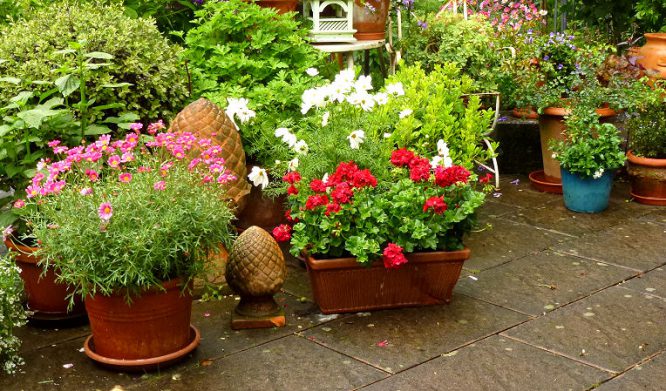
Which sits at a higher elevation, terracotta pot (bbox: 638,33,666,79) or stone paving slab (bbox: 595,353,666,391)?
terracotta pot (bbox: 638,33,666,79)

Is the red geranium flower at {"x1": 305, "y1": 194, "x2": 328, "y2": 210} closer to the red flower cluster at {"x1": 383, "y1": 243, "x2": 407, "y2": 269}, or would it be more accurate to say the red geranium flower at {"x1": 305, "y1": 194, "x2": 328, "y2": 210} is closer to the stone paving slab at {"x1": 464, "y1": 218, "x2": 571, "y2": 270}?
the red flower cluster at {"x1": 383, "y1": 243, "x2": 407, "y2": 269}

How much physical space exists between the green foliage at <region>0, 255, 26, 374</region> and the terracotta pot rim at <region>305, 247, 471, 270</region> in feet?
4.25

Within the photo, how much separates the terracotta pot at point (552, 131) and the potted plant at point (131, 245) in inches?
128

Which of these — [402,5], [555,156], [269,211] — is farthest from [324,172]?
[402,5]

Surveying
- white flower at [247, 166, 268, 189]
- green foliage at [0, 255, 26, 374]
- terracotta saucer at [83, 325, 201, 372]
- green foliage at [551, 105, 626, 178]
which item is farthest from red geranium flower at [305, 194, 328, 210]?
green foliage at [551, 105, 626, 178]

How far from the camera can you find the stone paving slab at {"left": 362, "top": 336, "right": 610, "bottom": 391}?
3.60m

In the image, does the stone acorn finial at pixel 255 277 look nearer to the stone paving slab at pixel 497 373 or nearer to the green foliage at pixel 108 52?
the stone paving slab at pixel 497 373

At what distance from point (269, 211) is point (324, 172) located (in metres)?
0.80

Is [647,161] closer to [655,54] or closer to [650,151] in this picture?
[650,151]

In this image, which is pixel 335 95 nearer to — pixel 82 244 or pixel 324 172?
pixel 324 172

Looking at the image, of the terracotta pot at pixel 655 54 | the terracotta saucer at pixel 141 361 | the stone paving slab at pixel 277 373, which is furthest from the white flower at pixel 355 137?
the terracotta pot at pixel 655 54

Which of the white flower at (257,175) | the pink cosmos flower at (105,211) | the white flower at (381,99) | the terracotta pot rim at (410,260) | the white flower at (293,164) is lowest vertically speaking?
the terracotta pot rim at (410,260)

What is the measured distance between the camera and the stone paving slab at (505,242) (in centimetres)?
515

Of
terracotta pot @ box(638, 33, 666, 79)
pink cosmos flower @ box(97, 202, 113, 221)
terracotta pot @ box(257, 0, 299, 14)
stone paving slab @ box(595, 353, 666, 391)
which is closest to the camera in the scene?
pink cosmos flower @ box(97, 202, 113, 221)
